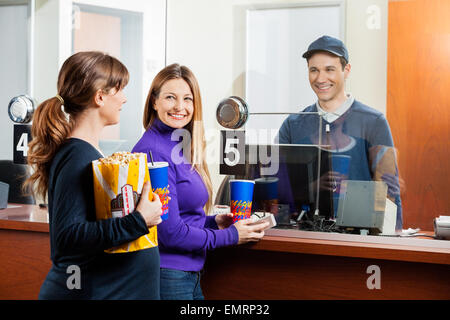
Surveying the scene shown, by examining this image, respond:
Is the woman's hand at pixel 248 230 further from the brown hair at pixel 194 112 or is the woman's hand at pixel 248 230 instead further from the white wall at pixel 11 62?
the white wall at pixel 11 62

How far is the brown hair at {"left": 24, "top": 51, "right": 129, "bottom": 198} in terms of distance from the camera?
1350 mm

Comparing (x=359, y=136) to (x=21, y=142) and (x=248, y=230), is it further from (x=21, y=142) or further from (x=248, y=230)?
(x=21, y=142)

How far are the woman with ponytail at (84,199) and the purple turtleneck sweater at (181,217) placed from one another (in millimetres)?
134

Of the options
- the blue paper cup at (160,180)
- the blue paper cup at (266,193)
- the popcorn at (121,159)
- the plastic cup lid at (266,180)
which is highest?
the popcorn at (121,159)

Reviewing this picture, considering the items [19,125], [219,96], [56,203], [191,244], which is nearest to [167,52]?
[219,96]

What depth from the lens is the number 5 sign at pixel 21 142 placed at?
2480 millimetres

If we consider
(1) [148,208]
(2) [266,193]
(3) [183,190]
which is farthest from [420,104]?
(1) [148,208]

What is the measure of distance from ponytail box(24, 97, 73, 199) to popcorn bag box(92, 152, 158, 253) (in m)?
0.16

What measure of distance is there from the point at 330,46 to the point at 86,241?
1.58m

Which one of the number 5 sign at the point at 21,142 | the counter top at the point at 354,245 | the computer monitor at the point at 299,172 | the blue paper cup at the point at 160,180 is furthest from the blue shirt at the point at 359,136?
the number 5 sign at the point at 21,142

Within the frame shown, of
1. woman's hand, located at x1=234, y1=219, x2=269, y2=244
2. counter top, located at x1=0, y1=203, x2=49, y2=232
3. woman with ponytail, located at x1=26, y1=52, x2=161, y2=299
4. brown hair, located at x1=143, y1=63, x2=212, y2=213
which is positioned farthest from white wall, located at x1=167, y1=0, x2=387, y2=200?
woman with ponytail, located at x1=26, y1=52, x2=161, y2=299

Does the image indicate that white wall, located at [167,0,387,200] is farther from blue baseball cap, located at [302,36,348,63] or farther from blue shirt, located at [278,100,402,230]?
blue shirt, located at [278,100,402,230]

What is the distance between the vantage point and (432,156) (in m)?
2.28
